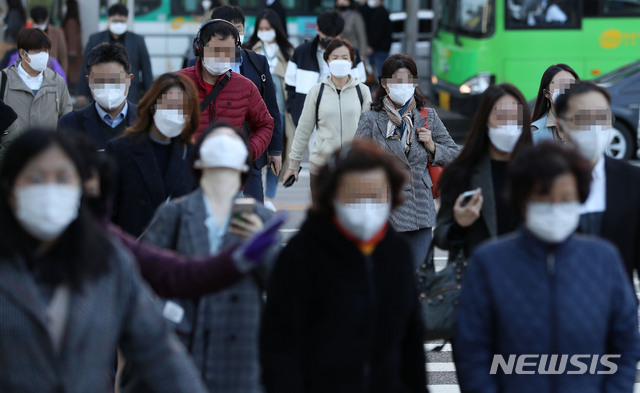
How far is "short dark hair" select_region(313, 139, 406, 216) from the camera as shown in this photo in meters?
3.49

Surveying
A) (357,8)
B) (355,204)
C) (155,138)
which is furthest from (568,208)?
(357,8)

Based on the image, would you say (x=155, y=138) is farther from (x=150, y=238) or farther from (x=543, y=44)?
(x=543, y=44)

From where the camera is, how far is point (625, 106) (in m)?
16.0

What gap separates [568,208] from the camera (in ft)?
11.8

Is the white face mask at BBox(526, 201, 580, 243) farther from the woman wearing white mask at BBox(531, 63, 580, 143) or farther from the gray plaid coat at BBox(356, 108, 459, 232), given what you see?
the gray plaid coat at BBox(356, 108, 459, 232)

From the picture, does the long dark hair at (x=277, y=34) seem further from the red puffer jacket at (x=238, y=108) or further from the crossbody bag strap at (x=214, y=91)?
the crossbody bag strap at (x=214, y=91)

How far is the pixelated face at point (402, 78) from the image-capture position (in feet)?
23.0

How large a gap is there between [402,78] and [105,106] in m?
1.80

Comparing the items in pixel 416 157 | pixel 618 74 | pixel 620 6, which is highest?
pixel 620 6

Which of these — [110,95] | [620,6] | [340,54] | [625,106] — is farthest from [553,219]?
[620,6]

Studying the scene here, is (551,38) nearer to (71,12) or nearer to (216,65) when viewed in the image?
(71,12)

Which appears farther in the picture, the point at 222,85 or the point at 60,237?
the point at 222,85

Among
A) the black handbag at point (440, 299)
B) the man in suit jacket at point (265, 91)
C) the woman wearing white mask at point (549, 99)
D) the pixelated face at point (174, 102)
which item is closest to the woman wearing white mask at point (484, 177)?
the black handbag at point (440, 299)

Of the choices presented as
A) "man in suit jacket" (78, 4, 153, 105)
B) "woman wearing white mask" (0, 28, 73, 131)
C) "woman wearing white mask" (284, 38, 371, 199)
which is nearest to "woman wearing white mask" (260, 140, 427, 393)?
"woman wearing white mask" (284, 38, 371, 199)
